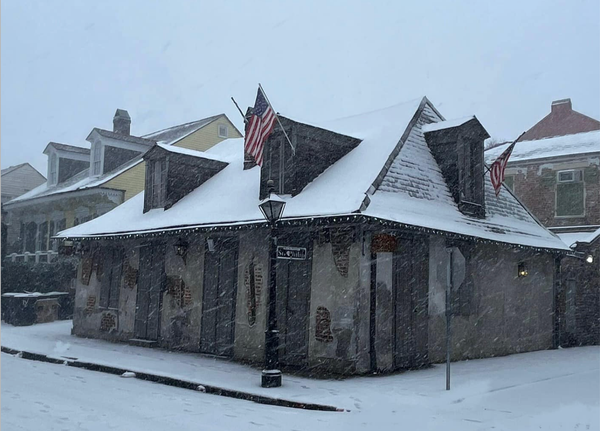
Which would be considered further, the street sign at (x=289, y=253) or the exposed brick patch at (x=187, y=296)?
the exposed brick patch at (x=187, y=296)

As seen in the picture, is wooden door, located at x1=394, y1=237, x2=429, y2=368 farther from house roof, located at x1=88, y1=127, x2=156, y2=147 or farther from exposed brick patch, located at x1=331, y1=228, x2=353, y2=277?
house roof, located at x1=88, y1=127, x2=156, y2=147

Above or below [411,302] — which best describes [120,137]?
above

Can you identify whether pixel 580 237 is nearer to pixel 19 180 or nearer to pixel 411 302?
pixel 411 302

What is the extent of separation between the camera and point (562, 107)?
3475cm

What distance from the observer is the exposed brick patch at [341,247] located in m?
12.2

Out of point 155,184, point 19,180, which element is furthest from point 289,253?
point 19,180

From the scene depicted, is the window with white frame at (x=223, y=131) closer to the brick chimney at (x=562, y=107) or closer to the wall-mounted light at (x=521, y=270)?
the wall-mounted light at (x=521, y=270)

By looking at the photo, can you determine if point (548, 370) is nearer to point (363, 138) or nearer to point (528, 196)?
point (363, 138)

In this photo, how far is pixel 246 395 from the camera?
32.5ft

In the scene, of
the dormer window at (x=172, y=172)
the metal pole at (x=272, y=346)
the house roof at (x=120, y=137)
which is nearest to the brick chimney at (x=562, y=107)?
the house roof at (x=120, y=137)

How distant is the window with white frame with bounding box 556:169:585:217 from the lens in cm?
2388

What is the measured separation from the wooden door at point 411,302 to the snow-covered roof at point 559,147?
43.2 feet

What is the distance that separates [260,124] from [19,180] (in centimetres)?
3056

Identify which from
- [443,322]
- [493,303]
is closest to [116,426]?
[443,322]
